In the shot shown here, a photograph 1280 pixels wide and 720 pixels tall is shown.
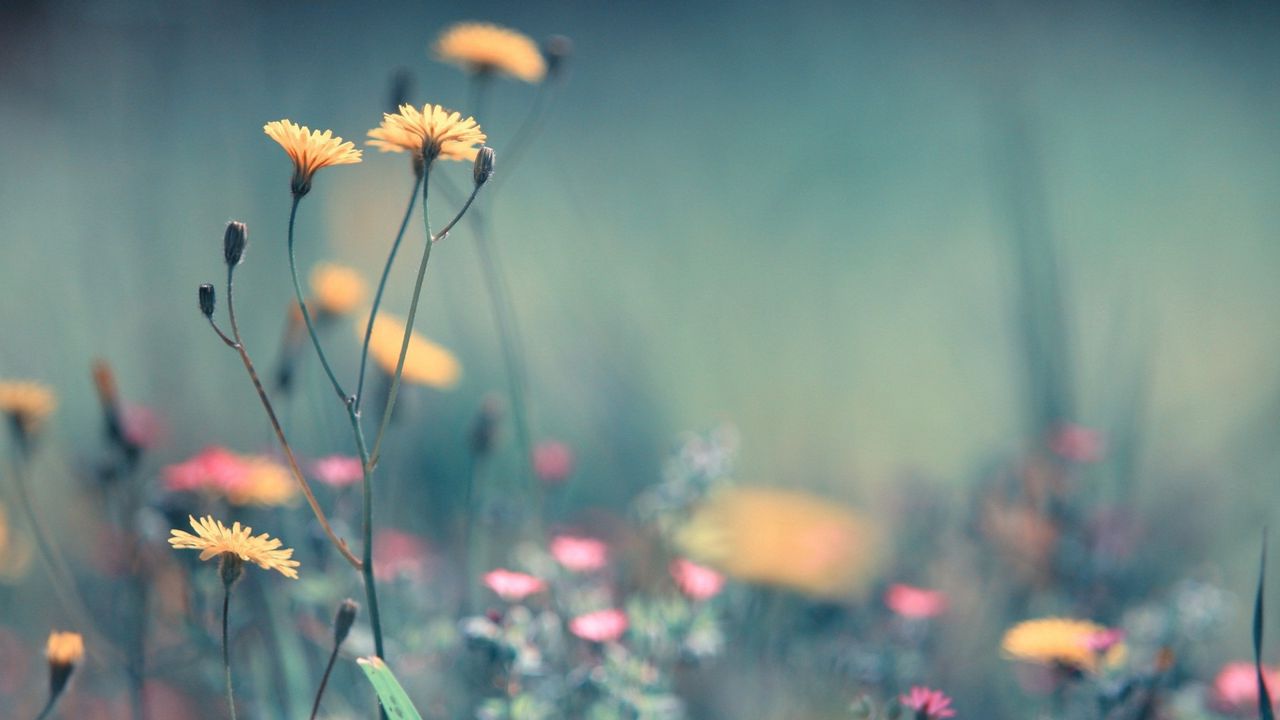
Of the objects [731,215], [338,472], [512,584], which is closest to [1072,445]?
[512,584]

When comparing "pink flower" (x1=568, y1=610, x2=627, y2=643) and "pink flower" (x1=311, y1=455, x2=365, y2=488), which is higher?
"pink flower" (x1=311, y1=455, x2=365, y2=488)

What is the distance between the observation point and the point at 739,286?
2152mm

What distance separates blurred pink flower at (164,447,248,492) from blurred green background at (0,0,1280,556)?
819 millimetres

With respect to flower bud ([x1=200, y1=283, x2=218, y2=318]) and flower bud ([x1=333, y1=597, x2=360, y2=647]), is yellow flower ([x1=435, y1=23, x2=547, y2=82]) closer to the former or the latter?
flower bud ([x1=200, y1=283, x2=218, y2=318])

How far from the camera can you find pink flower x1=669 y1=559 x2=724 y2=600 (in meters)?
0.99

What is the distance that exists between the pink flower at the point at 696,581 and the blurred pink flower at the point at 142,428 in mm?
573

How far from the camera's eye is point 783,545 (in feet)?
3.51

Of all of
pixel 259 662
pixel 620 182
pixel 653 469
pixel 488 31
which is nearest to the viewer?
pixel 488 31

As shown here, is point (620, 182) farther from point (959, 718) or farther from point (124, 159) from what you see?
point (959, 718)

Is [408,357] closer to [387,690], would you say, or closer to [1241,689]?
[387,690]

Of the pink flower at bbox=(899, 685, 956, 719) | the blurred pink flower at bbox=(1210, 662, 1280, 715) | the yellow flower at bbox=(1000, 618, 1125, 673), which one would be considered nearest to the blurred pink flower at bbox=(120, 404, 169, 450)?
the pink flower at bbox=(899, 685, 956, 719)

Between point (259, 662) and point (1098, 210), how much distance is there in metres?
2.15

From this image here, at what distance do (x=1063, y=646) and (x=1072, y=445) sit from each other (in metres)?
0.58

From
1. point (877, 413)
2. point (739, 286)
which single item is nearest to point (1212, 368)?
point (877, 413)
